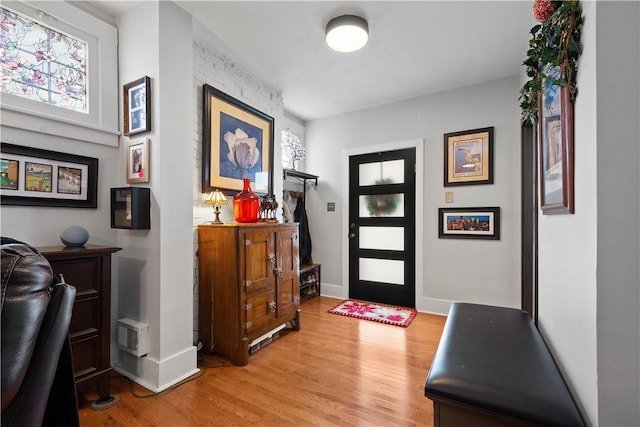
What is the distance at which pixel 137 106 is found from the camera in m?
1.88

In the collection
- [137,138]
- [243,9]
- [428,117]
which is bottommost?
[137,138]

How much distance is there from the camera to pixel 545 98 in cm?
129

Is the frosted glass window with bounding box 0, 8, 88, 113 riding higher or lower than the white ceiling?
lower

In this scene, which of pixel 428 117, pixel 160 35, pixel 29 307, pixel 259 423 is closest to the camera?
pixel 29 307

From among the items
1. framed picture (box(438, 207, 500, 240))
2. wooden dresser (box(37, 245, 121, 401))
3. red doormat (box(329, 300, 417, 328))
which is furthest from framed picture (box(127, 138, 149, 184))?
framed picture (box(438, 207, 500, 240))

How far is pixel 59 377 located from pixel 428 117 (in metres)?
3.65

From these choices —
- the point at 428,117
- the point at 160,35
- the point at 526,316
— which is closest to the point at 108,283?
the point at 160,35

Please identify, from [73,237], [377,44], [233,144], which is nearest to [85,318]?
[73,237]

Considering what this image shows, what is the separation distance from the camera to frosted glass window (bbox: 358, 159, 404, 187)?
3.54m

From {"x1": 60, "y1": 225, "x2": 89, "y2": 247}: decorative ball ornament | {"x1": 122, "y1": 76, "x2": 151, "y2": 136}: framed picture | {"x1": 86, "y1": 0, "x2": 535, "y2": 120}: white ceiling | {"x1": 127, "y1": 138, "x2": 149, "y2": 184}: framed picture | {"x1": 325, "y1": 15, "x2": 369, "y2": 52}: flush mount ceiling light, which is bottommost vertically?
{"x1": 60, "y1": 225, "x2": 89, "y2": 247}: decorative ball ornament

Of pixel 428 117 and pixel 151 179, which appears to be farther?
pixel 428 117

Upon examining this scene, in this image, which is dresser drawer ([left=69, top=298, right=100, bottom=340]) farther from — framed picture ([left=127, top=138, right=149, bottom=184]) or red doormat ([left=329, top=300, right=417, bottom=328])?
red doormat ([left=329, top=300, right=417, bottom=328])

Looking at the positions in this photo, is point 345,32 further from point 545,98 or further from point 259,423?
point 259,423

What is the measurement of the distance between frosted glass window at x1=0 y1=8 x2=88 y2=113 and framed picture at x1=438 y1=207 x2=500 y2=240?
342 cm
